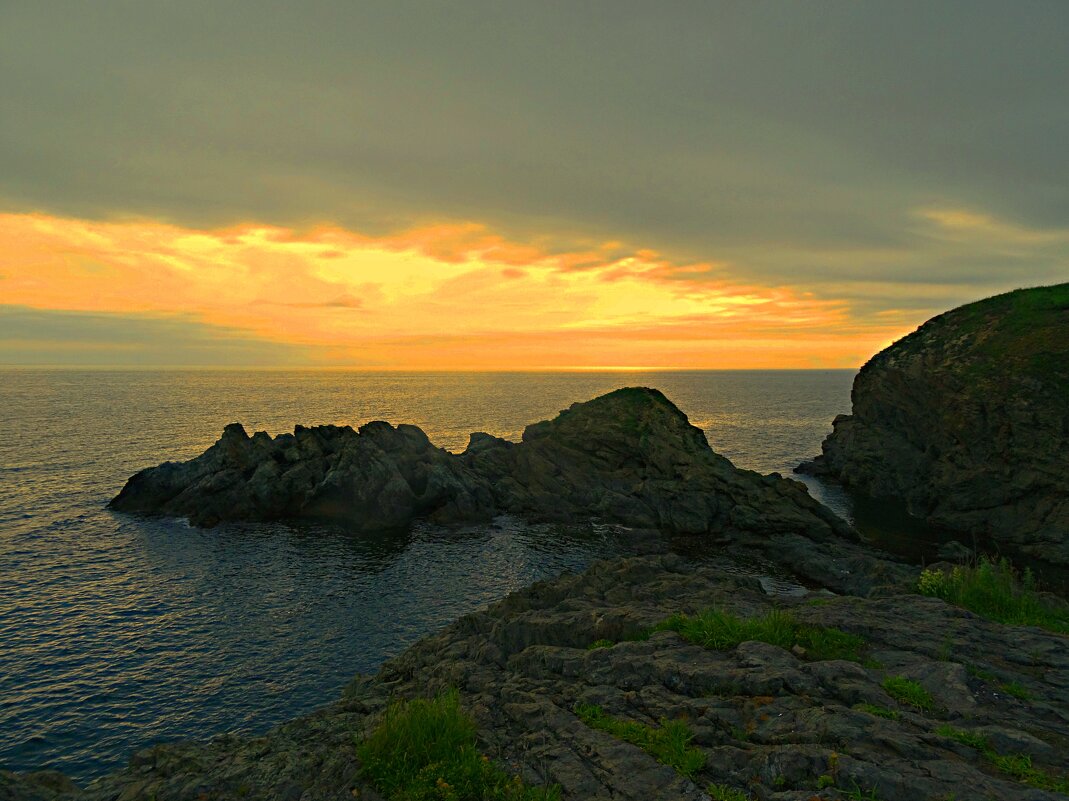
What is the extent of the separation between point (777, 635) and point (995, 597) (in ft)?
32.3

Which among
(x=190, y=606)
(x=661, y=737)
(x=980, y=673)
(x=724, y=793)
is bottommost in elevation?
(x=190, y=606)

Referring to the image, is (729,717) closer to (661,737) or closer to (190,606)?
(661,737)

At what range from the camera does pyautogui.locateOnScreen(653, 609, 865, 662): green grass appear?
15.7 m

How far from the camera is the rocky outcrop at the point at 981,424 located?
54.3 meters

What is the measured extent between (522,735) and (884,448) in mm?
79871

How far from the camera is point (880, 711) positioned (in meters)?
12.4

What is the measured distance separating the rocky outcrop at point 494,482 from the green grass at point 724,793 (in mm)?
49335

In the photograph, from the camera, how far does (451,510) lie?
62156mm

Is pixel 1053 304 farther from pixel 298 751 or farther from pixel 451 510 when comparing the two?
pixel 298 751

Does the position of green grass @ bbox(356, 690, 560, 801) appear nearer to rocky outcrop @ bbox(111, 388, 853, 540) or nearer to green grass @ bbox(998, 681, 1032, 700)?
green grass @ bbox(998, 681, 1032, 700)

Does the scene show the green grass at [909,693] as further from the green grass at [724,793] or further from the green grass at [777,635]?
the green grass at [724,793]

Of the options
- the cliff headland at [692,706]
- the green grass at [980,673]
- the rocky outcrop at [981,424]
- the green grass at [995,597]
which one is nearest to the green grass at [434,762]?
the cliff headland at [692,706]

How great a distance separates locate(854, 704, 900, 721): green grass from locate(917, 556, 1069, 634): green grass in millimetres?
8781

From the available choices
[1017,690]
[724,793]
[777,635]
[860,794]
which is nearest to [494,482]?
[777,635]
